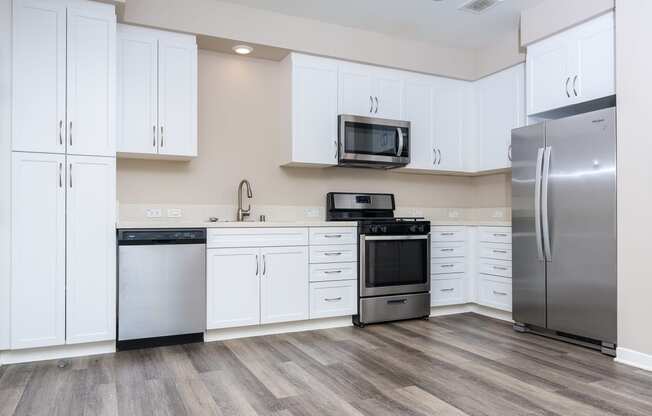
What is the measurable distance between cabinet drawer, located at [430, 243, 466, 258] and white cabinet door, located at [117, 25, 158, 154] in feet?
8.75

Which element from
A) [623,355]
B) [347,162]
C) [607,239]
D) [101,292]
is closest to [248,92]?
[347,162]

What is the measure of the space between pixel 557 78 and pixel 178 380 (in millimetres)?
3605

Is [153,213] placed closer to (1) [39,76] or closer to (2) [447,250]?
(1) [39,76]

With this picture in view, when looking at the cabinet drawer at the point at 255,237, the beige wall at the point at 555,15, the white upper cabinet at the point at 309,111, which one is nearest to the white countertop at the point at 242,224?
the cabinet drawer at the point at 255,237

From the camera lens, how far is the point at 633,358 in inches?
117

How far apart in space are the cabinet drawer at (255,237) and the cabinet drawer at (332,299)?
41 cm

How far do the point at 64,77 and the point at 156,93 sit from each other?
0.67 m

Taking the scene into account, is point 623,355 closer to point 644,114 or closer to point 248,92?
point 644,114

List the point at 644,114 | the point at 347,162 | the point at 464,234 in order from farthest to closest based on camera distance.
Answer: the point at 464,234 → the point at 347,162 → the point at 644,114

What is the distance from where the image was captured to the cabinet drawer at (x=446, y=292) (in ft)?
14.8

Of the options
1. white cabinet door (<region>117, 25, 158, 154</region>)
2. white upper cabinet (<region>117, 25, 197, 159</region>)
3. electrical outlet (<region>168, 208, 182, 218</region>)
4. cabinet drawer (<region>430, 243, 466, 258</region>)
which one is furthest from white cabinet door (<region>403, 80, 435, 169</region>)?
white cabinet door (<region>117, 25, 158, 154</region>)

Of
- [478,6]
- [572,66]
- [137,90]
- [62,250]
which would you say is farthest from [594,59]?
[62,250]

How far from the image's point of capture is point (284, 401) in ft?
7.89

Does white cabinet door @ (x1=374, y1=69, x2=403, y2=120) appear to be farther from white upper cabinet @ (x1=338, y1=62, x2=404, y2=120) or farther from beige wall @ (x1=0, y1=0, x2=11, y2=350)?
beige wall @ (x1=0, y1=0, x2=11, y2=350)
